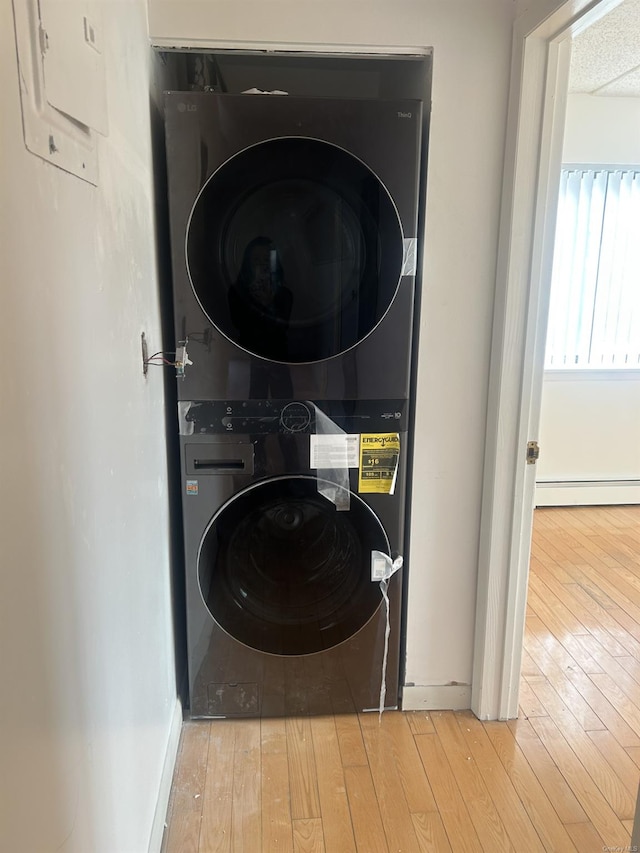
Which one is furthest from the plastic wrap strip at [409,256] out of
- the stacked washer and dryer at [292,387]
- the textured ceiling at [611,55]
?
the textured ceiling at [611,55]

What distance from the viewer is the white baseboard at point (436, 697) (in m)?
1.94

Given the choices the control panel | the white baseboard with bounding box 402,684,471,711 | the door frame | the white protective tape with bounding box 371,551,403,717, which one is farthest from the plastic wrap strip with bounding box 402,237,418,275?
the white baseboard with bounding box 402,684,471,711

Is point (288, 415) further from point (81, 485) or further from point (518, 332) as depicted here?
point (81, 485)

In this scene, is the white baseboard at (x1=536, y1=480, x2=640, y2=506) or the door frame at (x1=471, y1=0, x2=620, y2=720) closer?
the door frame at (x1=471, y1=0, x2=620, y2=720)

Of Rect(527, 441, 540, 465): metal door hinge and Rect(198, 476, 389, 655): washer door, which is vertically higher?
Rect(527, 441, 540, 465): metal door hinge

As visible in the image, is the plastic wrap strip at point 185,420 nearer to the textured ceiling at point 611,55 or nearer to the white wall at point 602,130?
the textured ceiling at point 611,55

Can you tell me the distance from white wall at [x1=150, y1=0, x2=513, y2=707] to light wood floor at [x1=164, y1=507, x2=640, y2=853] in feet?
0.71

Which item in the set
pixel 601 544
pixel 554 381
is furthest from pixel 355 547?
pixel 554 381

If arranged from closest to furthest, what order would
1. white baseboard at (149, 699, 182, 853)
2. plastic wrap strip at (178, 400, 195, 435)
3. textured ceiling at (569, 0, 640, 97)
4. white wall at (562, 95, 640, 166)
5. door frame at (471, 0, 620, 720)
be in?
white baseboard at (149, 699, 182, 853) → door frame at (471, 0, 620, 720) → plastic wrap strip at (178, 400, 195, 435) → textured ceiling at (569, 0, 640, 97) → white wall at (562, 95, 640, 166)

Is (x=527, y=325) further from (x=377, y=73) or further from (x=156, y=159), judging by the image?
(x=156, y=159)

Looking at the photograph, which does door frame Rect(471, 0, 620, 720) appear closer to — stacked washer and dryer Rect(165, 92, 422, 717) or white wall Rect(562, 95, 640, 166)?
stacked washer and dryer Rect(165, 92, 422, 717)

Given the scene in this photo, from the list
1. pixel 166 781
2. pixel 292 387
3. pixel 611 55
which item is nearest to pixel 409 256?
pixel 292 387

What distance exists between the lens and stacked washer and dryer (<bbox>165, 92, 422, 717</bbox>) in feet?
5.12

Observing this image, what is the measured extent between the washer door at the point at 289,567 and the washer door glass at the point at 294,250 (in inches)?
16.5
